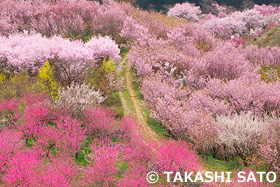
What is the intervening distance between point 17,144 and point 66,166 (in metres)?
2.26

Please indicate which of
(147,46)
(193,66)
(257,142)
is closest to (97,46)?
(147,46)

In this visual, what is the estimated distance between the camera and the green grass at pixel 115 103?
10728 mm

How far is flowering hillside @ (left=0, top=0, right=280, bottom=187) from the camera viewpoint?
6508 millimetres

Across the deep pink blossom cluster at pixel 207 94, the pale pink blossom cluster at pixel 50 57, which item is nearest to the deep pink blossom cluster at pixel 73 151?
the deep pink blossom cluster at pixel 207 94

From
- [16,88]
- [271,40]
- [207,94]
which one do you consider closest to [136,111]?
[207,94]

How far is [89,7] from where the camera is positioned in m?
22.0

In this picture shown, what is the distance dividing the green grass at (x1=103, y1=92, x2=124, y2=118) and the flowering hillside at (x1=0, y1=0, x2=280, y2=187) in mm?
54

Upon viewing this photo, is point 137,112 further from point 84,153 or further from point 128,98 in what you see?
point 84,153

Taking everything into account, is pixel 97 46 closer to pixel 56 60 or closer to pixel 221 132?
pixel 56 60

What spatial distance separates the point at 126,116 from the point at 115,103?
64.0 inches

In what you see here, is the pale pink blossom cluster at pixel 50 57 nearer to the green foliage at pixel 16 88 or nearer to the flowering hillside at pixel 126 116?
the flowering hillside at pixel 126 116

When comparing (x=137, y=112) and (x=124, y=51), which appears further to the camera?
(x=124, y=51)

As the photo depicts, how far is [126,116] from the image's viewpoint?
10.2m

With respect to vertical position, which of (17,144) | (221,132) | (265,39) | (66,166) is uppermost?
(265,39)
